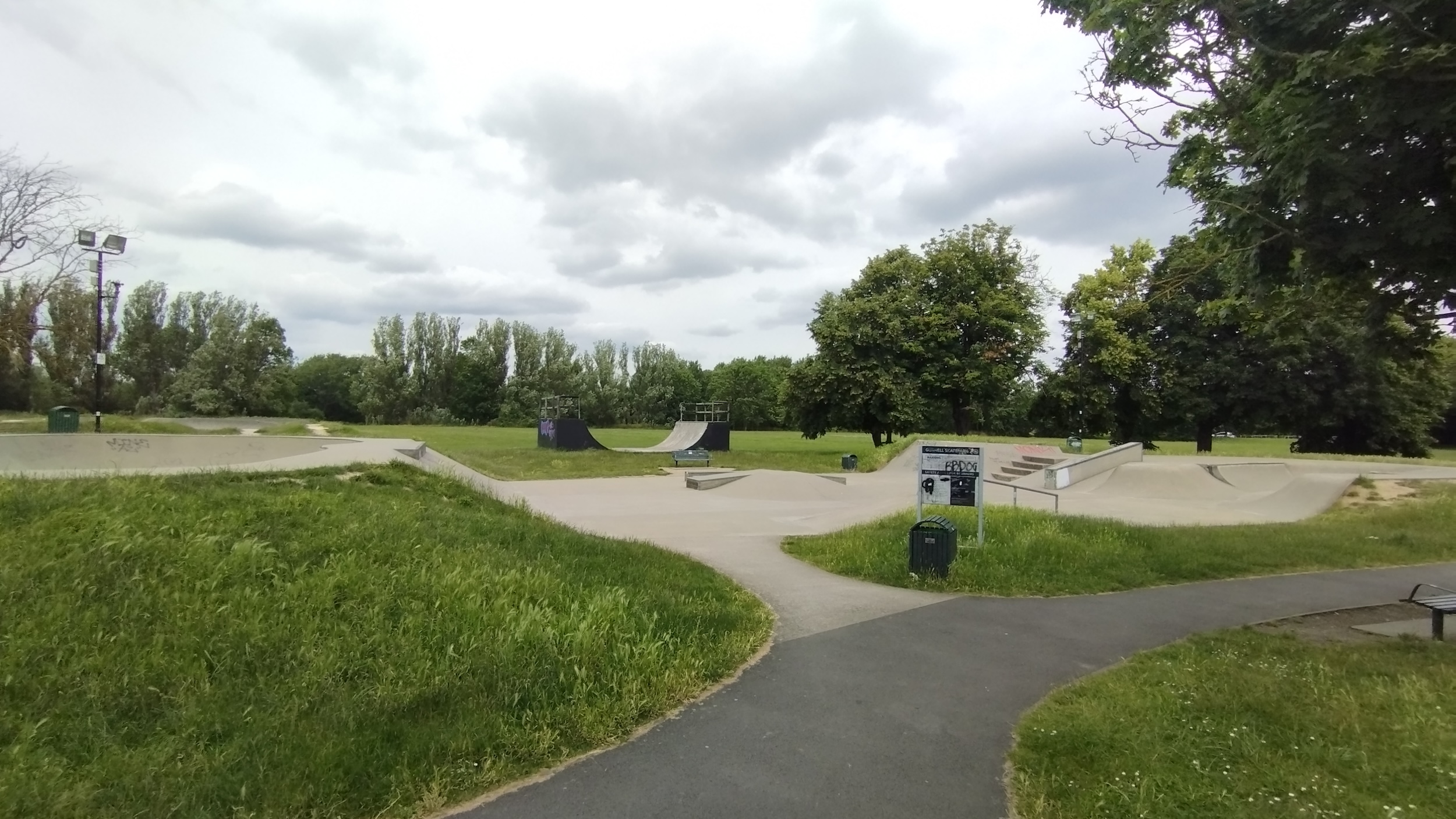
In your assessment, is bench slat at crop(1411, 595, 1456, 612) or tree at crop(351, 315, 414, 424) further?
tree at crop(351, 315, 414, 424)

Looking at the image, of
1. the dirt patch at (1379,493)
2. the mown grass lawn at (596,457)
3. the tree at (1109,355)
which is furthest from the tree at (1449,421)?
the dirt patch at (1379,493)

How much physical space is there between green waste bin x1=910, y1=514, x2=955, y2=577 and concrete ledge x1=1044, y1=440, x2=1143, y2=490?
1181cm

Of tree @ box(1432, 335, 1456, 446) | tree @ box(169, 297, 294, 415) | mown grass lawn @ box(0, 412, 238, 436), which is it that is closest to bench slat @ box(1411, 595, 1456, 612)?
mown grass lawn @ box(0, 412, 238, 436)

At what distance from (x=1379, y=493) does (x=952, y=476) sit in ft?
37.9

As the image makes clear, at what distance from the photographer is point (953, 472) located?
9.31 meters

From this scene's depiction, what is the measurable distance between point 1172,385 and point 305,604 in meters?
37.1

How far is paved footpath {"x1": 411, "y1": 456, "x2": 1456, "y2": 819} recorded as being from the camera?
3.51m

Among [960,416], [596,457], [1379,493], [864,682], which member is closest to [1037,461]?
[1379,493]

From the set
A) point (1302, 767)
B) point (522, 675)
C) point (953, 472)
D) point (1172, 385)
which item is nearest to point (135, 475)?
point (522, 675)

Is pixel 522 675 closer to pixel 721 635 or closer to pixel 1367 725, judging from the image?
pixel 721 635

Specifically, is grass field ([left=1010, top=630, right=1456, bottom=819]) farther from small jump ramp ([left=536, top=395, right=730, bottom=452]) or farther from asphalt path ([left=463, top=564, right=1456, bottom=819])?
small jump ramp ([left=536, top=395, right=730, bottom=452])

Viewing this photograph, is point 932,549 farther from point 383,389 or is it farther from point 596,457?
point 383,389

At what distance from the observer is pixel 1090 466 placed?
795 inches

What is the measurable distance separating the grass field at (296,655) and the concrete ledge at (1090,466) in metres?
14.7
